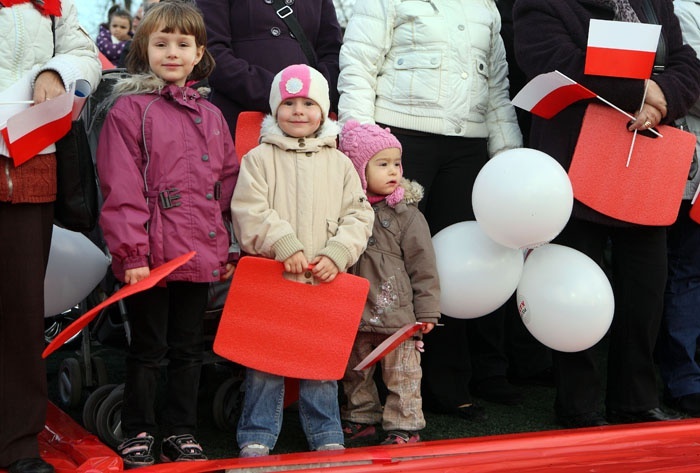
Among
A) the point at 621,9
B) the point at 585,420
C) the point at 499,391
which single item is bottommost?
the point at 499,391

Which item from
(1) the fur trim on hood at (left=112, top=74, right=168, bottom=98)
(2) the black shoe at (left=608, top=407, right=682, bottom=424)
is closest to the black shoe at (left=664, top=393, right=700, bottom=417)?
(2) the black shoe at (left=608, top=407, right=682, bottom=424)

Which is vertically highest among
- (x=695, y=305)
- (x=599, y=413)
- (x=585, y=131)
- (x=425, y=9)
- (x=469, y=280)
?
(x=425, y=9)

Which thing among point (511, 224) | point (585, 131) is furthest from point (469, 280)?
point (585, 131)

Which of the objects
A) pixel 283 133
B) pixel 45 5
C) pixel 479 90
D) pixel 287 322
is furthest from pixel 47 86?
pixel 479 90

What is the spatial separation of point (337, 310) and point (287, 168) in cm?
Result: 53

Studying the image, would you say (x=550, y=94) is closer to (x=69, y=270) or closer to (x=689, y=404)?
(x=689, y=404)

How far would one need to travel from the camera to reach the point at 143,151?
3.23m

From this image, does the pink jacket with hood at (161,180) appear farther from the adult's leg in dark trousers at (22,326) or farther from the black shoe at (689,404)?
the black shoe at (689,404)

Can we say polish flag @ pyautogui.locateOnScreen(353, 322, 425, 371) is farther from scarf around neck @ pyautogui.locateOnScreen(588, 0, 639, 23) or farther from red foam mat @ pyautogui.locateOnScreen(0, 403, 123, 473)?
scarf around neck @ pyautogui.locateOnScreen(588, 0, 639, 23)

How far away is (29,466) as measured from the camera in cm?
292

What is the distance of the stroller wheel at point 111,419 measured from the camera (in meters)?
3.45

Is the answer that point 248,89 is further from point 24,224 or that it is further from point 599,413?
point 599,413

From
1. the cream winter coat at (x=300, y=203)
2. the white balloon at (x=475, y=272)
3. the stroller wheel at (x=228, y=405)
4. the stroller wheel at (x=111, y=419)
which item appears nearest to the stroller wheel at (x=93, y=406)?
the stroller wheel at (x=111, y=419)

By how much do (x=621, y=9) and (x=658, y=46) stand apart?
8.6 inches
